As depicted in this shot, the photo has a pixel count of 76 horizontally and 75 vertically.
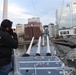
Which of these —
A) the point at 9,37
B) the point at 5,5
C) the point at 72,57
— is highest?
the point at 5,5

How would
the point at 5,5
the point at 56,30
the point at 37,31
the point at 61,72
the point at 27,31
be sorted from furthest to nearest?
the point at 56,30 → the point at 37,31 → the point at 27,31 → the point at 5,5 → the point at 61,72

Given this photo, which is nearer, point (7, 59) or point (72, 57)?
point (7, 59)

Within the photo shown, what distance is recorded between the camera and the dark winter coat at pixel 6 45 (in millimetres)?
4738

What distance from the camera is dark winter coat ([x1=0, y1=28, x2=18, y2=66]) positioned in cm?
474

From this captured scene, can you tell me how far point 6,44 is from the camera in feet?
15.7

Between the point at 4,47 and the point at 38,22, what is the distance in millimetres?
21025

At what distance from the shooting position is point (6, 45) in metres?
4.79

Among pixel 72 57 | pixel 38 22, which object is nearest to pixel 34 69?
pixel 72 57

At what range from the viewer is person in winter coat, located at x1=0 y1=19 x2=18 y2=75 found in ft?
15.6

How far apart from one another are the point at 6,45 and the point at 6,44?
0.02 meters

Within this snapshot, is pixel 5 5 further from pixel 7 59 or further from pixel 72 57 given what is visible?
pixel 72 57

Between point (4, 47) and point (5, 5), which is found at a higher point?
point (5, 5)

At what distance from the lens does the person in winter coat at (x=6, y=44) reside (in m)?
4.75

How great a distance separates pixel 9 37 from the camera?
4.74m
